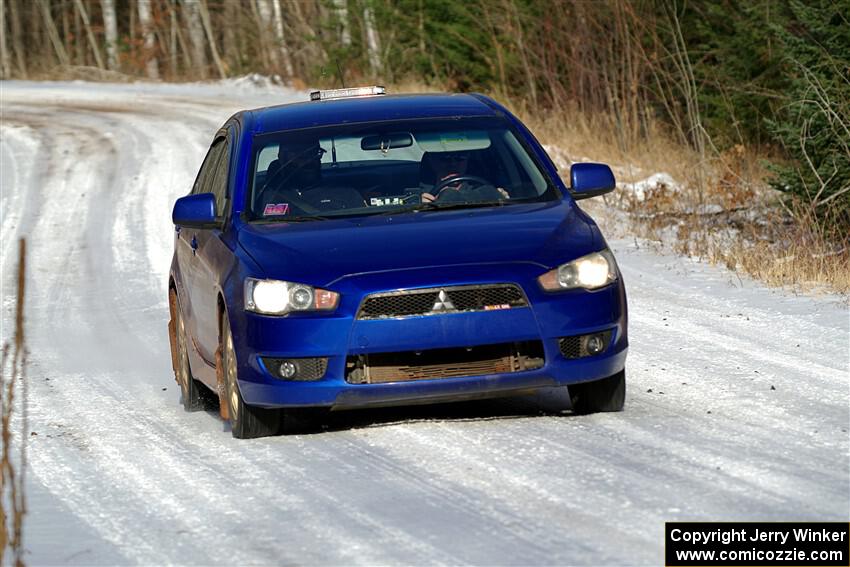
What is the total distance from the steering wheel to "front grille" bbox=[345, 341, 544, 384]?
1.28 m

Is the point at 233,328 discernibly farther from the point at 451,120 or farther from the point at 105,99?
the point at 105,99

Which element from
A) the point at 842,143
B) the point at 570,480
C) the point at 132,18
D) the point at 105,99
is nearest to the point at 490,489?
the point at 570,480

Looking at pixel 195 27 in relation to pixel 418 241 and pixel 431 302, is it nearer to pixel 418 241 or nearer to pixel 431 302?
pixel 418 241

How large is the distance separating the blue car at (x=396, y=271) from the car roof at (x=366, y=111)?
2cm

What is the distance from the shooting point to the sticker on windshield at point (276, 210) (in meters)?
8.02

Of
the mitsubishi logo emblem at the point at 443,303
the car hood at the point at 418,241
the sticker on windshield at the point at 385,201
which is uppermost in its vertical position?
the sticker on windshield at the point at 385,201

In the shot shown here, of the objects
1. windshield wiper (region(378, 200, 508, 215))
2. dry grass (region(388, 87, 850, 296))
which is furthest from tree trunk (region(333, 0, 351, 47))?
windshield wiper (region(378, 200, 508, 215))

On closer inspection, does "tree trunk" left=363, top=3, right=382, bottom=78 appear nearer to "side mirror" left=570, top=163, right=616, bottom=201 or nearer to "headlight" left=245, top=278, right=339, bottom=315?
"side mirror" left=570, top=163, right=616, bottom=201

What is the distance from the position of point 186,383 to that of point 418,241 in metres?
2.30

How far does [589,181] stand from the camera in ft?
26.9

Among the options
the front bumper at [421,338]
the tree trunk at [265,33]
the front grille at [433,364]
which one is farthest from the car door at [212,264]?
the tree trunk at [265,33]

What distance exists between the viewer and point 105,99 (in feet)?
105

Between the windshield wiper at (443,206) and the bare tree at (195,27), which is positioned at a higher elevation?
the windshield wiper at (443,206)

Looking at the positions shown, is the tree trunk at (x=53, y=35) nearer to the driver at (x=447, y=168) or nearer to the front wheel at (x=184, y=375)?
the front wheel at (x=184, y=375)
